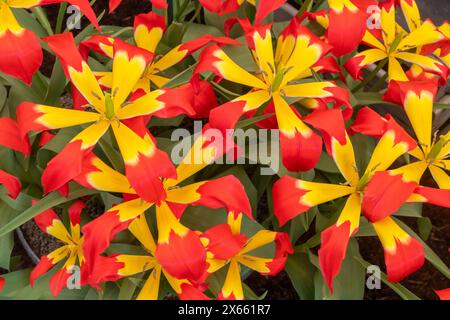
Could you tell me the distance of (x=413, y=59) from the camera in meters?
0.94

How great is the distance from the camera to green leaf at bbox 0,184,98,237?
723 mm

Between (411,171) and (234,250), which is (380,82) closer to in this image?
(411,171)

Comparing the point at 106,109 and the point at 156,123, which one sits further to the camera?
the point at 156,123

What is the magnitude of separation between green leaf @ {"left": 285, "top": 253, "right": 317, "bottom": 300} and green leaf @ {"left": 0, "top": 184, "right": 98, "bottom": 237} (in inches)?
15.2

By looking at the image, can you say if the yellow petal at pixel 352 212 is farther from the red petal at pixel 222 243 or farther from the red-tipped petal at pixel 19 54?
the red-tipped petal at pixel 19 54

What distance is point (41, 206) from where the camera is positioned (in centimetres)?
75

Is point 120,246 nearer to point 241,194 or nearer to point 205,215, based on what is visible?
point 205,215

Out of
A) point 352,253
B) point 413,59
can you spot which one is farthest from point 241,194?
point 413,59

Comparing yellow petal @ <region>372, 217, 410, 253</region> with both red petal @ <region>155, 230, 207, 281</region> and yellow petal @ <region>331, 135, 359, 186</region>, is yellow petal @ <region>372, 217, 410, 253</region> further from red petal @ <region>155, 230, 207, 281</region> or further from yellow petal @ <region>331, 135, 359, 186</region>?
red petal @ <region>155, 230, 207, 281</region>

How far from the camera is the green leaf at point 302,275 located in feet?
3.16

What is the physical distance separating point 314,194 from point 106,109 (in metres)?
0.29

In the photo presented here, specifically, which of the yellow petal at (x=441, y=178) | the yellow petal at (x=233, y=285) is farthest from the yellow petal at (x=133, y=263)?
the yellow petal at (x=441, y=178)

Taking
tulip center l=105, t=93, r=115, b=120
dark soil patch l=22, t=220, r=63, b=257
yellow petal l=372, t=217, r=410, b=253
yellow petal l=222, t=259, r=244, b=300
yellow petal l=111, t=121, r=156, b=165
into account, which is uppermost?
tulip center l=105, t=93, r=115, b=120

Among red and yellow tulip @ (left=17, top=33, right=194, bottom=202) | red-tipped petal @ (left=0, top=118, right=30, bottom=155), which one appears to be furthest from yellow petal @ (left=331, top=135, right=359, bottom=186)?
red-tipped petal @ (left=0, top=118, right=30, bottom=155)
